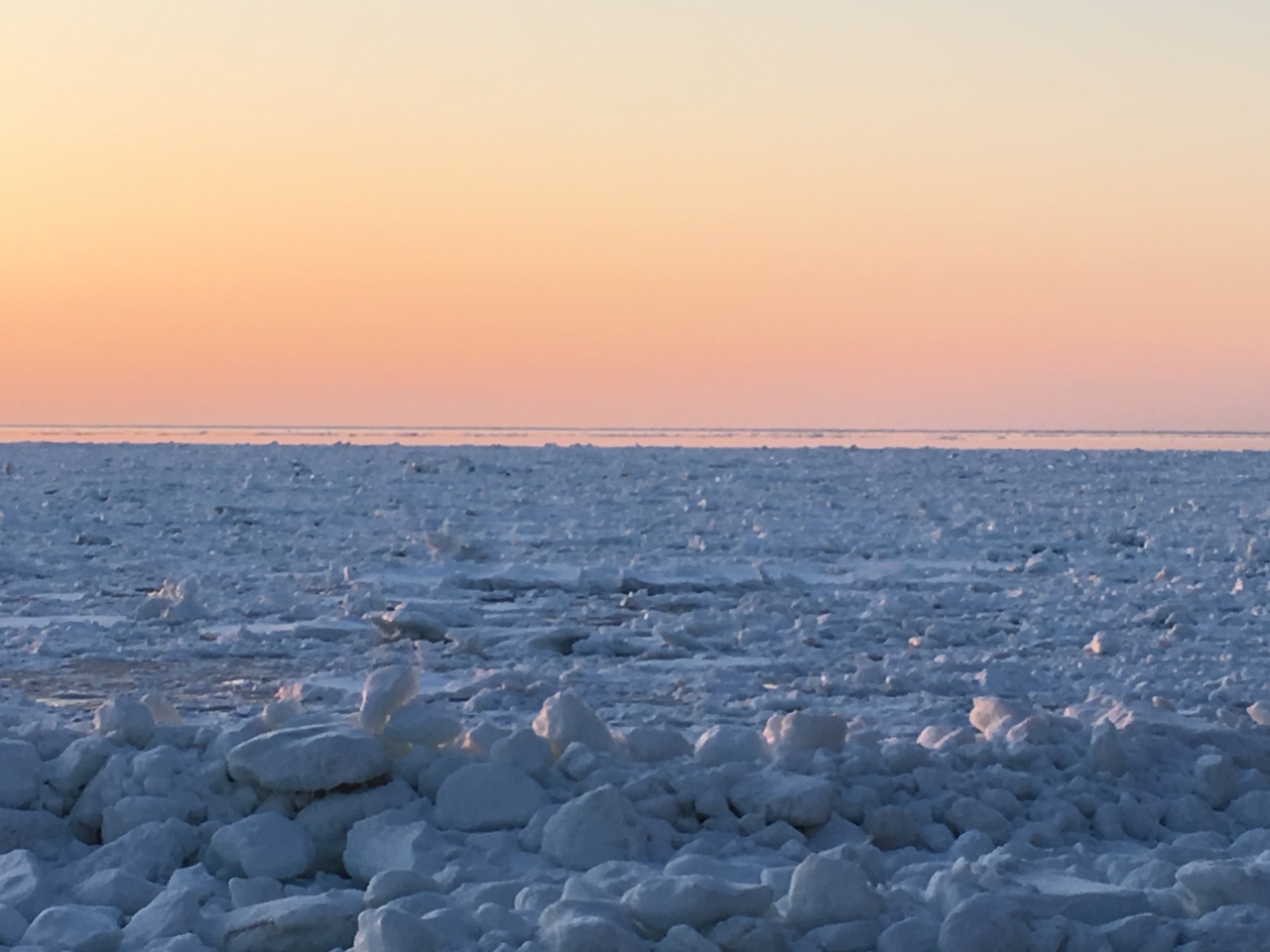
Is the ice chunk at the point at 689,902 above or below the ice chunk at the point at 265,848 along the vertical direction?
above

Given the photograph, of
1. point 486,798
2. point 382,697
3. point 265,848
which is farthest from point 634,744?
point 265,848

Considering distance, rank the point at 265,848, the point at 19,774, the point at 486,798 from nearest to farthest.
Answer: the point at 265,848
the point at 486,798
the point at 19,774

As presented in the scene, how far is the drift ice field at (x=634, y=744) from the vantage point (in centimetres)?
285

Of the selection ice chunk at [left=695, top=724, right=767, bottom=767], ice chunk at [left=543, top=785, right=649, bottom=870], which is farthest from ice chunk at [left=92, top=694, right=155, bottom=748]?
ice chunk at [left=695, top=724, right=767, bottom=767]

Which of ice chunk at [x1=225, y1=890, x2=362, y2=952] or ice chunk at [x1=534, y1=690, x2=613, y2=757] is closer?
ice chunk at [x1=225, y1=890, x2=362, y2=952]

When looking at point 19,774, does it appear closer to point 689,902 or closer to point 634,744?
A: point 634,744

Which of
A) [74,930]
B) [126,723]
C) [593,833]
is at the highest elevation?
[126,723]

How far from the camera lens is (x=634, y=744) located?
148 inches

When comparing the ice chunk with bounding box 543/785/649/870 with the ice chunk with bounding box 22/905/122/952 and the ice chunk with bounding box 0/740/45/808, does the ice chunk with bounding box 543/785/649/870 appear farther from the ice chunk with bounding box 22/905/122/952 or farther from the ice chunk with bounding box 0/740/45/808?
the ice chunk with bounding box 0/740/45/808

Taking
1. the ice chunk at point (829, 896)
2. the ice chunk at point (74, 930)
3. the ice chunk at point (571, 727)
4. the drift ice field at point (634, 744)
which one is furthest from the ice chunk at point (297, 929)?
the ice chunk at point (571, 727)

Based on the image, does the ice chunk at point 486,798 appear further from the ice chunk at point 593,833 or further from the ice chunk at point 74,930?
the ice chunk at point 74,930

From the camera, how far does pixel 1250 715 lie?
4.50m

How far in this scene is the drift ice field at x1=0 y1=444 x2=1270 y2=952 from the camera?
285cm

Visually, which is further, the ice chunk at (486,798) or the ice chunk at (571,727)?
the ice chunk at (571,727)
